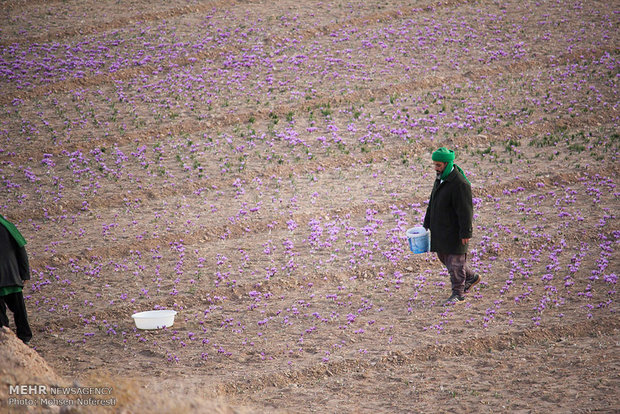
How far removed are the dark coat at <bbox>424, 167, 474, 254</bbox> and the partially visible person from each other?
5709mm

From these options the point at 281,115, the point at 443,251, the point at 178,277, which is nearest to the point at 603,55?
the point at 281,115

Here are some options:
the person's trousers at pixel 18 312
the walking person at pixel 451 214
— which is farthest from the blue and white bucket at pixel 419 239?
the person's trousers at pixel 18 312

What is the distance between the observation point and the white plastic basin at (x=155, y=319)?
28.8 ft

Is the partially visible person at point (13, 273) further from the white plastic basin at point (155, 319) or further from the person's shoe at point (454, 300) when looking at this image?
the person's shoe at point (454, 300)

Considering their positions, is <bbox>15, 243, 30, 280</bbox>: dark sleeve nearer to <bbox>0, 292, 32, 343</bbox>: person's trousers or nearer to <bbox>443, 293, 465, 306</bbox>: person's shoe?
<bbox>0, 292, 32, 343</bbox>: person's trousers

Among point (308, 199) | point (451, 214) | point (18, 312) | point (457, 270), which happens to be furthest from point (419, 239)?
point (18, 312)

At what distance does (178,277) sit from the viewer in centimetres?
1069

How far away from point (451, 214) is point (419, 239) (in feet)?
1.94

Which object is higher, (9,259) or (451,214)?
(451,214)

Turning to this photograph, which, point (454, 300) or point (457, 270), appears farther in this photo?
point (454, 300)

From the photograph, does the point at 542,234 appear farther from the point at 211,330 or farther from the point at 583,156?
the point at 211,330

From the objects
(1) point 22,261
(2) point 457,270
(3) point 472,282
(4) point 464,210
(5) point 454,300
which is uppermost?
(4) point 464,210

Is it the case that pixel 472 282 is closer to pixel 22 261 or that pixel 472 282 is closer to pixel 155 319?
pixel 155 319

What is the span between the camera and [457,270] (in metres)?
8.86
